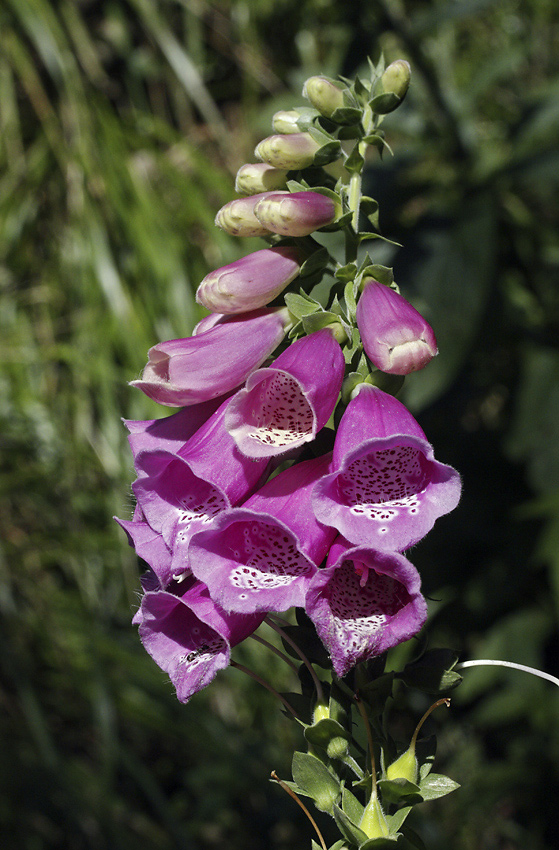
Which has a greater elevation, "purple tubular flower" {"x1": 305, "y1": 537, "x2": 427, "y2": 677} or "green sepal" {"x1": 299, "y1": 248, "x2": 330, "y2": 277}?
A: "green sepal" {"x1": 299, "y1": 248, "x2": 330, "y2": 277}

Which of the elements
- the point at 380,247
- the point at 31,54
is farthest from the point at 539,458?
the point at 31,54

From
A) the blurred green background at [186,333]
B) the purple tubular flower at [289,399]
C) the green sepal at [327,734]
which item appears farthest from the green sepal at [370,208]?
the blurred green background at [186,333]

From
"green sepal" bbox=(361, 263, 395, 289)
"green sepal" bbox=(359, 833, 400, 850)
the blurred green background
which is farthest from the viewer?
the blurred green background

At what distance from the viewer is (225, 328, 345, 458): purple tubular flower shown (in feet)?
1.64

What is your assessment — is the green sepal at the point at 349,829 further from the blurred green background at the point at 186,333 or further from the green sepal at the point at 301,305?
the blurred green background at the point at 186,333

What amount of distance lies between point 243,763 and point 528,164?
1.38 m

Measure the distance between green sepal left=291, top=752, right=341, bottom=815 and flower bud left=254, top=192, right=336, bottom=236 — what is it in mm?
353

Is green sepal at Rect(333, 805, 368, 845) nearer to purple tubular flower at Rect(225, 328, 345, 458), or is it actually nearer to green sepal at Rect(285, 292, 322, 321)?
purple tubular flower at Rect(225, 328, 345, 458)

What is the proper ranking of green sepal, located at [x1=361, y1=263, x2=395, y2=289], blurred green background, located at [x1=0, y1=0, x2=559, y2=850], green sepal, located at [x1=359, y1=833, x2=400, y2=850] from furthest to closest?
blurred green background, located at [x1=0, y1=0, x2=559, y2=850] < green sepal, located at [x1=361, y1=263, x2=395, y2=289] < green sepal, located at [x1=359, y1=833, x2=400, y2=850]

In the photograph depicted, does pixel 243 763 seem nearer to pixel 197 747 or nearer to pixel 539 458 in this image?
pixel 197 747

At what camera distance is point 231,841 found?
1.64 metres

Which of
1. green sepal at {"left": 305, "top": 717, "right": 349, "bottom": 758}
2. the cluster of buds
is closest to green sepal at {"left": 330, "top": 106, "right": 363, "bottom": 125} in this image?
the cluster of buds

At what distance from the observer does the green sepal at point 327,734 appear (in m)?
0.44

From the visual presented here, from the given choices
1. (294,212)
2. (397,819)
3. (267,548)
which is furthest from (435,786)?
(294,212)
